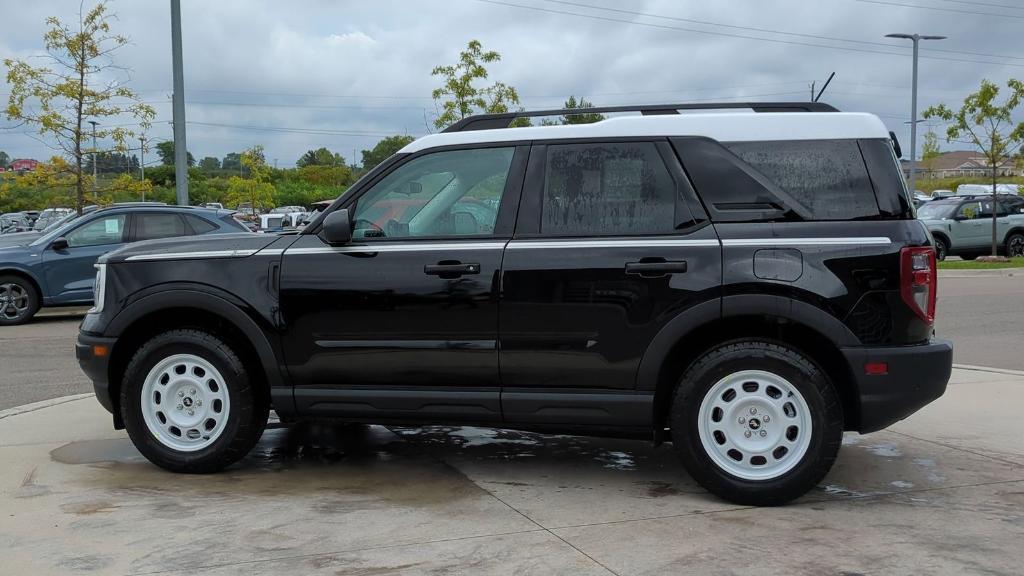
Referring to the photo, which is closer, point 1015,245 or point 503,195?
point 503,195

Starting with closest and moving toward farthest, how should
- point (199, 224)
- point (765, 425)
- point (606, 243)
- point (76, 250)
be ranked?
point (765, 425), point (606, 243), point (76, 250), point (199, 224)

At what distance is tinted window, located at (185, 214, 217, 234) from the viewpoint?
1408 cm

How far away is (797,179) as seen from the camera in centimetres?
496

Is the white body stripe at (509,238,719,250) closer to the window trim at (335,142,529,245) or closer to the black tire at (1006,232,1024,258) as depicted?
the window trim at (335,142,529,245)

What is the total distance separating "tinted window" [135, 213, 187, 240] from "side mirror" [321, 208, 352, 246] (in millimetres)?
9623

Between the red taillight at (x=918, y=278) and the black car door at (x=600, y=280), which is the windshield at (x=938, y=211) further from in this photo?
the black car door at (x=600, y=280)

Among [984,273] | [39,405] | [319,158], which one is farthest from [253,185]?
[319,158]

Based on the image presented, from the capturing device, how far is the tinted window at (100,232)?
46.1 ft

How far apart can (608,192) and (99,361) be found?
3.01 m

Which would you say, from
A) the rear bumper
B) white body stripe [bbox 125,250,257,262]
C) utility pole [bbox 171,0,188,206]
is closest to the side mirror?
white body stripe [bbox 125,250,257,262]

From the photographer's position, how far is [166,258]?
18.1 ft

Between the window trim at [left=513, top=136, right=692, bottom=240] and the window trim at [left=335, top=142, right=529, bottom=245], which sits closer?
the window trim at [left=513, top=136, right=692, bottom=240]

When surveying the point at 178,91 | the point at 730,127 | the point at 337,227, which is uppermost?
the point at 178,91

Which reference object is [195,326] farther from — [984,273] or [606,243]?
[984,273]
